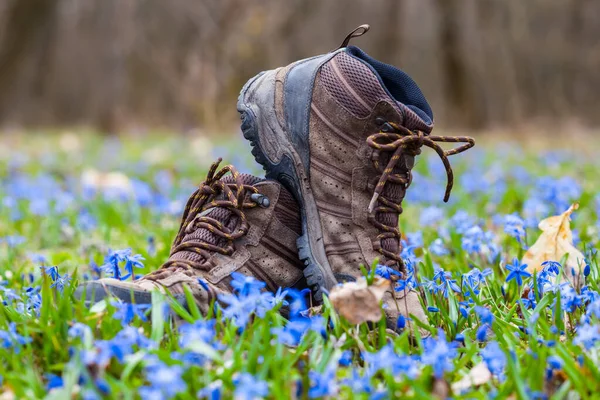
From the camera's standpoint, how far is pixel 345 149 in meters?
1.87

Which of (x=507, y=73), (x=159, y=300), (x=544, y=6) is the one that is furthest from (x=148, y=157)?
(x=544, y=6)

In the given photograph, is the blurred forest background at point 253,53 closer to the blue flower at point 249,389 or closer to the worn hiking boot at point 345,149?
the worn hiking boot at point 345,149

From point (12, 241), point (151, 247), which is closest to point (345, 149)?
point (151, 247)

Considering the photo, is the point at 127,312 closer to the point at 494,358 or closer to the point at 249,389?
the point at 249,389

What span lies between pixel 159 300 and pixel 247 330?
201 millimetres

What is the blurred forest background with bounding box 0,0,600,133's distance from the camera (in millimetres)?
12016

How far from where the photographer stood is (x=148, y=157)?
273 inches

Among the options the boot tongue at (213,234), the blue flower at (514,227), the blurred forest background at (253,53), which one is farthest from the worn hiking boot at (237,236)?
the blurred forest background at (253,53)

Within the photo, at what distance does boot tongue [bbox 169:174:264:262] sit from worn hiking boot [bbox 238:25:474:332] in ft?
0.35

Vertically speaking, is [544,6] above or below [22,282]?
above

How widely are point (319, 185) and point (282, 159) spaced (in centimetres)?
14

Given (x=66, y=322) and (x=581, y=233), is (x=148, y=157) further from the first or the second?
(x=66, y=322)

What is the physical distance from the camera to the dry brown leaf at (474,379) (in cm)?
132

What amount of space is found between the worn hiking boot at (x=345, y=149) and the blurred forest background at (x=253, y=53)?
968cm
